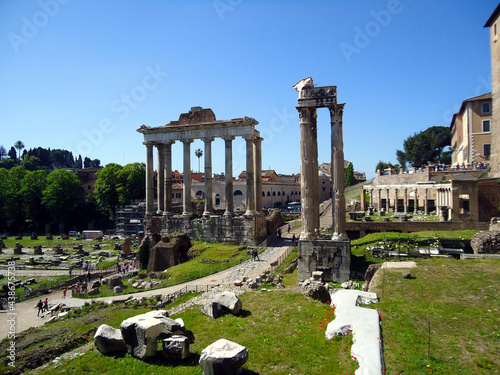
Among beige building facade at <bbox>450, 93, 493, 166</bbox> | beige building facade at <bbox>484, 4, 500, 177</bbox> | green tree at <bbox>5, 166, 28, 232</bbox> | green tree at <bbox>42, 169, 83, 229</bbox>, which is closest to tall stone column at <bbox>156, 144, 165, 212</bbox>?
beige building facade at <bbox>484, 4, 500, 177</bbox>

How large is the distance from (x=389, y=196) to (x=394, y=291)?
3216cm

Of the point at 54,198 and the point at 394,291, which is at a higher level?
the point at 54,198

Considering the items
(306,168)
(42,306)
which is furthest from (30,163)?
(306,168)

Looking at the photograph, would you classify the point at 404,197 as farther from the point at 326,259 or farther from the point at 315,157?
the point at 326,259

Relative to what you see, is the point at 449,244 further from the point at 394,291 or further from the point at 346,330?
the point at 346,330

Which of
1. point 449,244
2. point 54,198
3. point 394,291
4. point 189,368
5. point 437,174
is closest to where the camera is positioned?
point 189,368

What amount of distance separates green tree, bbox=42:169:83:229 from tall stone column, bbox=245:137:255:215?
48.8 m

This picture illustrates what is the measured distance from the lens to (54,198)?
65.1 meters

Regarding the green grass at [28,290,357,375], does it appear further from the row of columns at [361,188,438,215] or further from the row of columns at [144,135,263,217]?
the row of columns at [361,188,438,215]

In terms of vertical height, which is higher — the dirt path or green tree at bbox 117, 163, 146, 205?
green tree at bbox 117, 163, 146, 205

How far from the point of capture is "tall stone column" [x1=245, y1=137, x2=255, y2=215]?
31141mm

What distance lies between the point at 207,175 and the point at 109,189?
36375 mm

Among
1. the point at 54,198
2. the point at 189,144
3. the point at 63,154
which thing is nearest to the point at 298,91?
the point at 189,144

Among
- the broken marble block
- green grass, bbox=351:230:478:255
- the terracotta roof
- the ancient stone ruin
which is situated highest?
the terracotta roof
